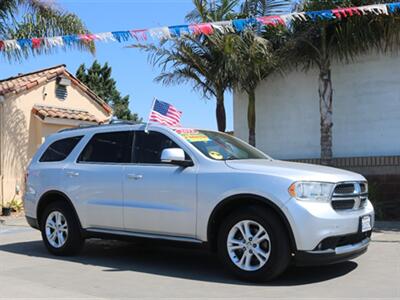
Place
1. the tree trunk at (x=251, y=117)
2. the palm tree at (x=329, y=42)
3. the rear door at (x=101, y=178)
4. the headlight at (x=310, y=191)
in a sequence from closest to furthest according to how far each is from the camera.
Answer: the headlight at (x=310, y=191) → the rear door at (x=101, y=178) → the palm tree at (x=329, y=42) → the tree trunk at (x=251, y=117)

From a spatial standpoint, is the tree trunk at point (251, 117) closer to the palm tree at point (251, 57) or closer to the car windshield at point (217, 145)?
the palm tree at point (251, 57)

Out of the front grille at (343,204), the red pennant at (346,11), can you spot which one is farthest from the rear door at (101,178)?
the red pennant at (346,11)

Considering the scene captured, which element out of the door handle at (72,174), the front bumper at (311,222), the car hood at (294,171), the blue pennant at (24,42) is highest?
the blue pennant at (24,42)

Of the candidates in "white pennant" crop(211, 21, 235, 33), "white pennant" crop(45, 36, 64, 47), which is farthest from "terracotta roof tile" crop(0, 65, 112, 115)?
"white pennant" crop(211, 21, 235, 33)

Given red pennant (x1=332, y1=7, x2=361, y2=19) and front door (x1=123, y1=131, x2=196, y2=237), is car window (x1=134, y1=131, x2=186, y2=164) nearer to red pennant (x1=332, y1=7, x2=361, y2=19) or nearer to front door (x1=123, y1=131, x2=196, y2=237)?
front door (x1=123, y1=131, x2=196, y2=237)

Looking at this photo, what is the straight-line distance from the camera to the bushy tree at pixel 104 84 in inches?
1727

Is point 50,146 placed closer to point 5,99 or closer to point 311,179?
point 311,179

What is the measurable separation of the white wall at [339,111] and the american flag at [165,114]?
20.8 feet

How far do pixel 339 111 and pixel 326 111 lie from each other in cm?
86

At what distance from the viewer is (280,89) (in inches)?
568

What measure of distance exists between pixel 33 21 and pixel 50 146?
7.77 m

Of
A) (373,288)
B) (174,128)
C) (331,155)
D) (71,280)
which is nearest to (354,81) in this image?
(331,155)

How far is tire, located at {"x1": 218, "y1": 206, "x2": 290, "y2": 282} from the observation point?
615cm

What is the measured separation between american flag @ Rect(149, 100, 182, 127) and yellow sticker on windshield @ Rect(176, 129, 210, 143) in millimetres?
431
